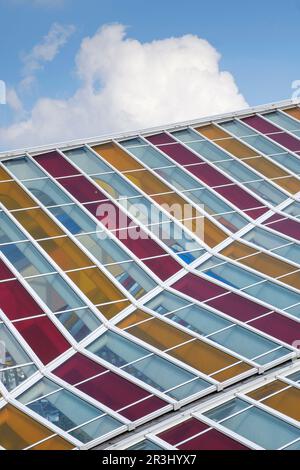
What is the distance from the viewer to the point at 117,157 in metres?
29.9

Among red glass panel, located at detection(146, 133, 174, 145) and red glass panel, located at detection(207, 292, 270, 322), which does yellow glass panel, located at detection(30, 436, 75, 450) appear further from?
red glass panel, located at detection(146, 133, 174, 145)

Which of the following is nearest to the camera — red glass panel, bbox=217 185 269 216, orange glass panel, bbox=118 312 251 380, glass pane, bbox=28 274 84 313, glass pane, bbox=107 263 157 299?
orange glass panel, bbox=118 312 251 380

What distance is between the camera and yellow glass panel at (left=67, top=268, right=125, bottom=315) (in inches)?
870

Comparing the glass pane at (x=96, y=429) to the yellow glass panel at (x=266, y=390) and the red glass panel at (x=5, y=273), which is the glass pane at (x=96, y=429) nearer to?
the yellow glass panel at (x=266, y=390)

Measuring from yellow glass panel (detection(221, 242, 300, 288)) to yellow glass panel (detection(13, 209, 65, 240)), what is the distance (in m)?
5.71

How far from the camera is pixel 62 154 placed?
29.9 metres

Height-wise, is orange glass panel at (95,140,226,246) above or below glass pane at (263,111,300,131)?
below

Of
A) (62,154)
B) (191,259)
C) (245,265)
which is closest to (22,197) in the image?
(62,154)

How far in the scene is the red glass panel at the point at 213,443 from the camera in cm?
1527

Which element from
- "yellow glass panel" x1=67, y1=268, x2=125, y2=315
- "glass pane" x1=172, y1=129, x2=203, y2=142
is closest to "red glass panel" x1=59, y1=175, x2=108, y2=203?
"yellow glass panel" x1=67, y1=268, x2=125, y2=315

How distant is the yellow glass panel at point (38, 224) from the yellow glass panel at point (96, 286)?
235 cm

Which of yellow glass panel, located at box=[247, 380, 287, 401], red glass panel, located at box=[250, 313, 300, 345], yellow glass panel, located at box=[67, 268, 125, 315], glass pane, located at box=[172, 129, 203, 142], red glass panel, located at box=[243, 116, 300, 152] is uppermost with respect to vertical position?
red glass panel, located at box=[243, 116, 300, 152]

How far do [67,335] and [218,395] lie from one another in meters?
5.06

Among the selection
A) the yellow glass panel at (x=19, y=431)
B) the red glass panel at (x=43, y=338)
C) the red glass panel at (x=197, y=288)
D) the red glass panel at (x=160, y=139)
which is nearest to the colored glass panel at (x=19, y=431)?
the yellow glass panel at (x=19, y=431)
